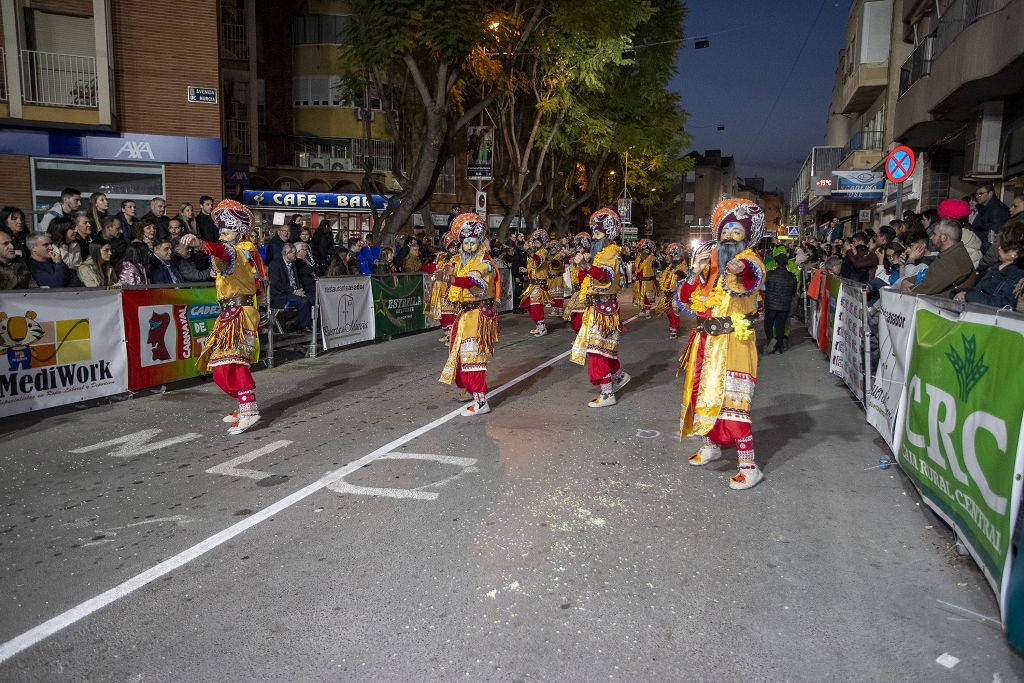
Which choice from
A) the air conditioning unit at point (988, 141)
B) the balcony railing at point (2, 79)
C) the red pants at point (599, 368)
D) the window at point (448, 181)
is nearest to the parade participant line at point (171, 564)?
the red pants at point (599, 368)

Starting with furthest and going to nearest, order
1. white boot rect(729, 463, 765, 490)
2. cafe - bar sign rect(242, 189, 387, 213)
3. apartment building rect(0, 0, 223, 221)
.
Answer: cafe - bar sign rect(242, 189, 387, 213)
apartment building rect(0, 0, 223, 221)
white boot rect(729, 463, 765, 490)

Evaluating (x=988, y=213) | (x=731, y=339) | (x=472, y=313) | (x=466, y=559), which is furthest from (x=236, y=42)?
(x=466, y=559)

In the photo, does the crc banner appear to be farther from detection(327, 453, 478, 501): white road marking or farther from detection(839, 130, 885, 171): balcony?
detection(839, 130, 885, 171): balcony

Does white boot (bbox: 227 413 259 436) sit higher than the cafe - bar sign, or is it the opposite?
the cafe - bar sign

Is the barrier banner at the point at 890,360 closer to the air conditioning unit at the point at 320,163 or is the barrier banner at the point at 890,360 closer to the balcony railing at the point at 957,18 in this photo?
the balcony railing at the point at 957,18

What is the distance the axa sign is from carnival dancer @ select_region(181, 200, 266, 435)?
13.8 metres

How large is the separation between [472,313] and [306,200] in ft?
67.8

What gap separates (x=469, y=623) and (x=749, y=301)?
133 inches

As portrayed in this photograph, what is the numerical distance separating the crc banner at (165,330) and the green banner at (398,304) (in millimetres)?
4375

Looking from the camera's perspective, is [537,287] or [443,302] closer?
[443,302]

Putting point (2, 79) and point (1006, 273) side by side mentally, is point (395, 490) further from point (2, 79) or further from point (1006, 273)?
point (2, 79)

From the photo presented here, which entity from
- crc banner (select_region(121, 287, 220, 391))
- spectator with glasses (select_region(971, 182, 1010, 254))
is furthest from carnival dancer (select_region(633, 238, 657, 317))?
crc banner (select_region(121, 287, 220, 391))

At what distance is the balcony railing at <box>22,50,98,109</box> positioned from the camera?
17.7m

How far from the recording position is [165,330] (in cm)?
916
